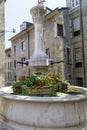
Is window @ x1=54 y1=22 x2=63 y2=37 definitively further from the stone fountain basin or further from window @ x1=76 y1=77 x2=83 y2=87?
the stone fountain basin

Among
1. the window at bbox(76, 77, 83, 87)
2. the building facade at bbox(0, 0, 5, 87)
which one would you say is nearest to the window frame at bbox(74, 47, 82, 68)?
the window at bbox(76, 77, 83, 87)

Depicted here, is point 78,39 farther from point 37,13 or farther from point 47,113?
point 47,113

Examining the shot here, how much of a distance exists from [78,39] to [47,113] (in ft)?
50.3

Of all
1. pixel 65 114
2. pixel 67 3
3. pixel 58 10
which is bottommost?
pixel 65 114

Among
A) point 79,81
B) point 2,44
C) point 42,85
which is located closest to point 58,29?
point 79,81

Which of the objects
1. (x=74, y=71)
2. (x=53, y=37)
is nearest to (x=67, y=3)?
(x=53, y=37)

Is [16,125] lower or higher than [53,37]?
lower

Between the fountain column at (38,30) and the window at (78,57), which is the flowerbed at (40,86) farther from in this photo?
the window at (78,57)

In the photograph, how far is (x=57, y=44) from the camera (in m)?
18.2

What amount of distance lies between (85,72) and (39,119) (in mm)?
14120

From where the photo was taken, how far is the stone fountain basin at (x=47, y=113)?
11.7ft

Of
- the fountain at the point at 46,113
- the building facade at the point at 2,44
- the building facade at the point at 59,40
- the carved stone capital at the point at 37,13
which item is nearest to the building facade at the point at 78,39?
the building facade at the point at 59,40

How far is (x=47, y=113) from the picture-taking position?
11.8ft

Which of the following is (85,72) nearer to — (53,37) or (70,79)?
(70,79)
